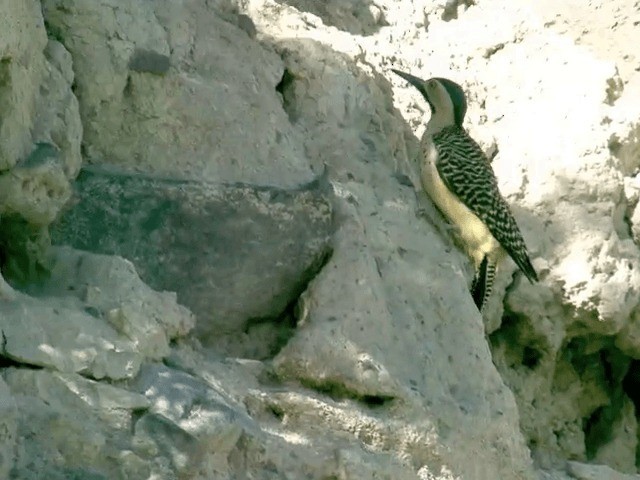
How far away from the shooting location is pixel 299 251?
6.20 metres

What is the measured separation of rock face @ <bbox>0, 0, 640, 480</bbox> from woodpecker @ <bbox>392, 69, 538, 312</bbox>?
0.45 ft

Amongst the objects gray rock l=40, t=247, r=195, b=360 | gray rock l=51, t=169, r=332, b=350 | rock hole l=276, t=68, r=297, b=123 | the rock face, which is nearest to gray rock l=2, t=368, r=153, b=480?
the rock face

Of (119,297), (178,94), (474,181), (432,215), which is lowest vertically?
(119,297)

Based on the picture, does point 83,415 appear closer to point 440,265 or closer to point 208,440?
point 208,440

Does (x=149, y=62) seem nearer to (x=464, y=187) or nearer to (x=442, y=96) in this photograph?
(x=442, y=96)

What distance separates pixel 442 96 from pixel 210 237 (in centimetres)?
194

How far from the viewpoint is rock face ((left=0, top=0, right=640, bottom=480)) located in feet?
17.0

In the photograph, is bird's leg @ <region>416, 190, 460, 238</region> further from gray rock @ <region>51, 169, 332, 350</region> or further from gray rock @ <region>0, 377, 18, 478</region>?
gray rock @ <region>0, 377, 18, 478</region>

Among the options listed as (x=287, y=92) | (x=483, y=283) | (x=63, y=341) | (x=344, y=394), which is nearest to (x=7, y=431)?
(x=63, y=341)

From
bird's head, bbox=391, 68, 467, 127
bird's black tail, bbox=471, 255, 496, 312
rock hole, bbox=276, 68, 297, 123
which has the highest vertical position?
bird's head, bbox=391, 68, 467, 127

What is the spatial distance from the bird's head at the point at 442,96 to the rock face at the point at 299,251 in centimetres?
12

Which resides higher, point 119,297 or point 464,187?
point 464,187

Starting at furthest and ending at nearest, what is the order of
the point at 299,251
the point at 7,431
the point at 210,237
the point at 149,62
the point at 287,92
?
the point at 287,92
the point at 149,62
the point at 299,251
the point at 210,237
the point at 7,431

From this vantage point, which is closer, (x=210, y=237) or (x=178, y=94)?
(x=210, y=237)
